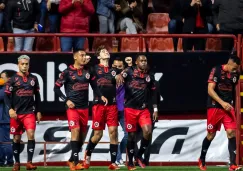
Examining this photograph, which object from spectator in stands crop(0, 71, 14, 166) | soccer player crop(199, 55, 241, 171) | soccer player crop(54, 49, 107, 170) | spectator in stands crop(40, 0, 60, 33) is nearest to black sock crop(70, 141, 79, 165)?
soccer player crop(54, 49, 107, 170)

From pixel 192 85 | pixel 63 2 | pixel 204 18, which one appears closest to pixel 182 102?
pixel 192 85

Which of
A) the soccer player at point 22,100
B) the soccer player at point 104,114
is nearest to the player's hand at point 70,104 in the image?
the soccer player at point 22,100

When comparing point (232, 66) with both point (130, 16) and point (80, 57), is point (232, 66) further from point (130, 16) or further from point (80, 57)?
point (130, 16)

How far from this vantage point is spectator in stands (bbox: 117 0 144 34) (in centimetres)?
2288

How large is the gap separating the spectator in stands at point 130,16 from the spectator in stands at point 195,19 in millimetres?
1171

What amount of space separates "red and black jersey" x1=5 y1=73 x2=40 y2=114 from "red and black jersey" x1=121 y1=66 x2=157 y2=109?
186cm

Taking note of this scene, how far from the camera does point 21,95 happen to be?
63.1 feet

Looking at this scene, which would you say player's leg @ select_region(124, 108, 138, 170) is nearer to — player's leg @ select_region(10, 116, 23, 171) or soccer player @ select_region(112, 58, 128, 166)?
soccer player @ select_region(112, 58, 128, 166)

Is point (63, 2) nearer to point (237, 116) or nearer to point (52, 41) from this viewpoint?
point (52, 41)

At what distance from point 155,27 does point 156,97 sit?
3.18m

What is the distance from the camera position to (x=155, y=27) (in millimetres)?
23750

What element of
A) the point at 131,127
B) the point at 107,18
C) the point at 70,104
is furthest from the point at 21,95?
the point at 107,18

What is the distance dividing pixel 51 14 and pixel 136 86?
11.8 feet

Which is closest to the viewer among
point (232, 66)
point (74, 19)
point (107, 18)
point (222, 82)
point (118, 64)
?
point (232, 66)
